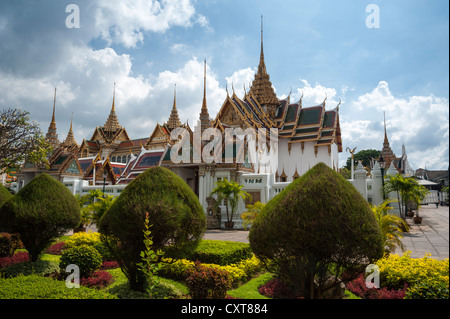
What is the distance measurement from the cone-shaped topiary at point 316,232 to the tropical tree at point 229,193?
43.7 feet

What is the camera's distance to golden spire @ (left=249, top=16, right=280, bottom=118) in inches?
1469

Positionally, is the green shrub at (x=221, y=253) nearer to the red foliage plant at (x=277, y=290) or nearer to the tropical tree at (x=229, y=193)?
the red foliage plant at (x=277, y=290)

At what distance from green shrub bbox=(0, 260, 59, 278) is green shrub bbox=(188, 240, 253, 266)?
3436mm

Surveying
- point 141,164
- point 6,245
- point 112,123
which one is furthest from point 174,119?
point 6,245

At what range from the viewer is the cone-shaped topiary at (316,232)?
14.2 ft

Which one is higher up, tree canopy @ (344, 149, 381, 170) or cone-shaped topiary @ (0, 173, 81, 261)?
tree canopy @ (344, 149, 381, 170)

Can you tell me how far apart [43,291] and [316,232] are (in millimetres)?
4070

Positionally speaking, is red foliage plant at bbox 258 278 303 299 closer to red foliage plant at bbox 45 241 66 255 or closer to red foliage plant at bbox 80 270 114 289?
red foliage plant at bbox 80 270 114 289

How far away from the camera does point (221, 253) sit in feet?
27.1

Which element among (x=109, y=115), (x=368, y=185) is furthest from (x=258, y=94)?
(x=109, y=115)

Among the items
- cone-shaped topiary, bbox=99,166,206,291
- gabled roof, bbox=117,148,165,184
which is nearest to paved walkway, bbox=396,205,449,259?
cone-shaped topiary, bbox=99,166,206,291

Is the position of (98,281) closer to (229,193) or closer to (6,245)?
(6,245)

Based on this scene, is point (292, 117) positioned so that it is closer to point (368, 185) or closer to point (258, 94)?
point (258, 94)
